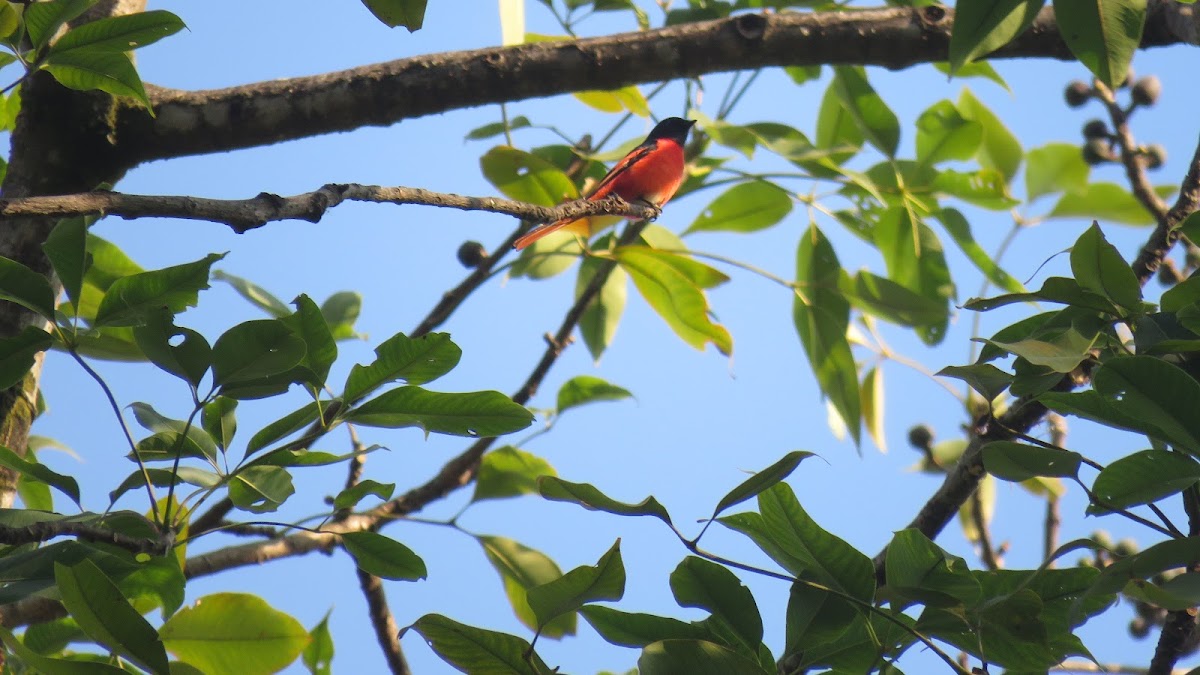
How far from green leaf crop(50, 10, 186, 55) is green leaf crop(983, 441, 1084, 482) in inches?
59.2

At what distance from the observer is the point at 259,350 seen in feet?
5.00

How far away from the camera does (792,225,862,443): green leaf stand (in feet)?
10.5

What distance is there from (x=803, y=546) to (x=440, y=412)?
63 cm

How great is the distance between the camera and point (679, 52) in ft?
8.24

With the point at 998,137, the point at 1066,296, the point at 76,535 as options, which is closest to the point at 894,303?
the point at 998,137

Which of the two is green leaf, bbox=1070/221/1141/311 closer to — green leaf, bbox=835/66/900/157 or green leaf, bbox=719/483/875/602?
green leaf, bbox=719/483/875/602

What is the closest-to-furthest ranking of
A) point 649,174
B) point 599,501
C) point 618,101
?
1. point 599,501
2. point 618,101
3. point 649,174

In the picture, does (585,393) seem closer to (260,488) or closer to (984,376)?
(260,488)

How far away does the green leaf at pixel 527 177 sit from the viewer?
3.15m

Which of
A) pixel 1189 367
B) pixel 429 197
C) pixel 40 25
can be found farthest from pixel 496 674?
pixel 40 25

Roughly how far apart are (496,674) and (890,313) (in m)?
2.03

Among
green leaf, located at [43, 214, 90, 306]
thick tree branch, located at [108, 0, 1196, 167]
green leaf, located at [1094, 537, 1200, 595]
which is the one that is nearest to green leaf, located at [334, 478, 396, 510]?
green leaf, located at [43, 214, 90, 306]

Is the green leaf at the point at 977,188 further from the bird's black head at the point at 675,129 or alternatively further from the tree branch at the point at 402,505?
the bird's black head at the point at 675,129

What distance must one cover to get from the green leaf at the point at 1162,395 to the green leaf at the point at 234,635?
1.55m
